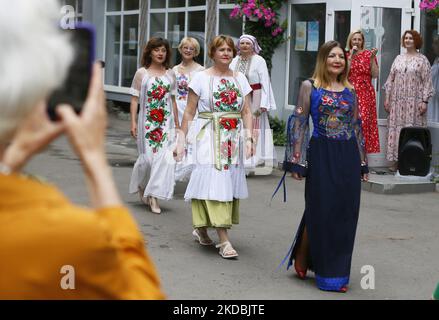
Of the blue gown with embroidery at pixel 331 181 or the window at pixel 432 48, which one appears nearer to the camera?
the blue gown with embroidery at pixel 331 181

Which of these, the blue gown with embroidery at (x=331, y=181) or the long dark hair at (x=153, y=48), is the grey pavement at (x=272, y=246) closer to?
the blue gown with embroidery at (x=331, y=181)

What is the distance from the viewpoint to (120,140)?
17375 mm

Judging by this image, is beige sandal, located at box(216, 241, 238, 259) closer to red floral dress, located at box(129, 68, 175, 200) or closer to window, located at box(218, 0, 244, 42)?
red floral dress, located at box(129, 68, 175, 200)

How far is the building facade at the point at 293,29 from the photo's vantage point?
13.8 meters

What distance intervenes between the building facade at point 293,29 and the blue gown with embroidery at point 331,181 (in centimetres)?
649

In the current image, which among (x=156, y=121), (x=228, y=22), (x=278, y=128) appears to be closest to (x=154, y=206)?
Result: (x=156, y=121)

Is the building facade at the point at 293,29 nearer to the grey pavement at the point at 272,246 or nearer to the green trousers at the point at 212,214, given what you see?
the grey pavement at the point at 272,246

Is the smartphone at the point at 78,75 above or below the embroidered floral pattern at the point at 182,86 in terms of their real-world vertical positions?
below

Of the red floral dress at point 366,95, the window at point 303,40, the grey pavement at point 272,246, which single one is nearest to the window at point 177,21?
the window at point 303,40

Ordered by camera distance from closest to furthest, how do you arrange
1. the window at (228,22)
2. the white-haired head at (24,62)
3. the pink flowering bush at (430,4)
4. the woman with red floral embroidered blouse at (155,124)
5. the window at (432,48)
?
1. the white-haired head at (24,62)
2. the woman with red floral embroidered blouse at (155,124)
3. the pink flowering bush at (430,4)
4. the window at (432,48)
5. the window at (228,22)

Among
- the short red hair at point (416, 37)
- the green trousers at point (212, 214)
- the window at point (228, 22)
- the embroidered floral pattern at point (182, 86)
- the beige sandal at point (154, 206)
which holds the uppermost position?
the window at point (228, 22)

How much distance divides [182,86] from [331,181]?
485 centimetres

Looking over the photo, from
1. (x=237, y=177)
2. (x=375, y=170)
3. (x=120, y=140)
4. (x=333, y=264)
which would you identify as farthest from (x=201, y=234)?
(x=120, y=140)

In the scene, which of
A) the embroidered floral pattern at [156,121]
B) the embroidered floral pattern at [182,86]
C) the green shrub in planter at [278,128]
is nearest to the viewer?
the embroidered floral pattern at [156,121]
